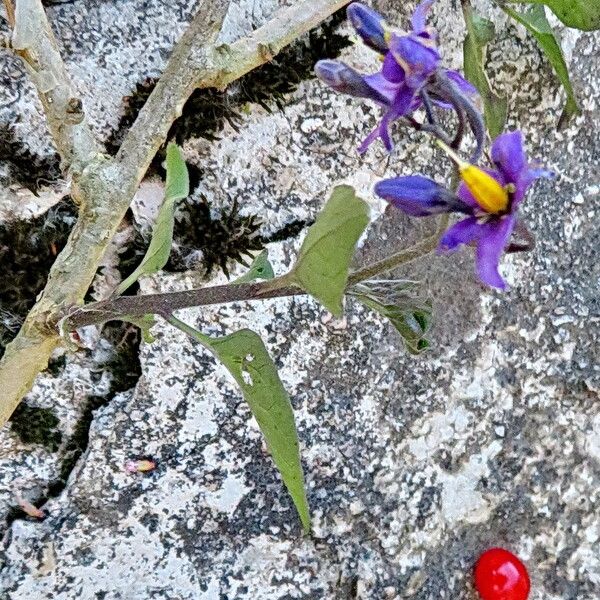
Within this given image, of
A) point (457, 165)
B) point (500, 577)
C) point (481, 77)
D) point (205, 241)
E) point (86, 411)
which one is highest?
point (457, 165)

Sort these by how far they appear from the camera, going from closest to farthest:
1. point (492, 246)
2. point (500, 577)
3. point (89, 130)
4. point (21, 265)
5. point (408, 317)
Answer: point (492, 246)
point (408, 317)
point (89, 130)
point (21, 265)
point (500, 577)

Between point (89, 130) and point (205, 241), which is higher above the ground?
point (89, 130)

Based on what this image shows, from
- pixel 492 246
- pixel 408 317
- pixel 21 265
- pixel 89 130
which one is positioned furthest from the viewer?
pixel 21 265

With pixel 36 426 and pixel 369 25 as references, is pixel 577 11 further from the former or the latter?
pixel 36 426

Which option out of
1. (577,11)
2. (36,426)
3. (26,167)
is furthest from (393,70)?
(36,426)

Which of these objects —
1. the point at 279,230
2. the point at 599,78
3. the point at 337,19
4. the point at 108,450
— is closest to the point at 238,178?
the point at 279,230

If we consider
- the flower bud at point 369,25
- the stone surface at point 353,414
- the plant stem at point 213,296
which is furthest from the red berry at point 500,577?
the flower bud at point 369,25

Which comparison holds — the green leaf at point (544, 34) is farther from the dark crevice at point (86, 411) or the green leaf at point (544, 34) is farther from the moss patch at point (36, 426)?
the moss patch at point (36, 426)
